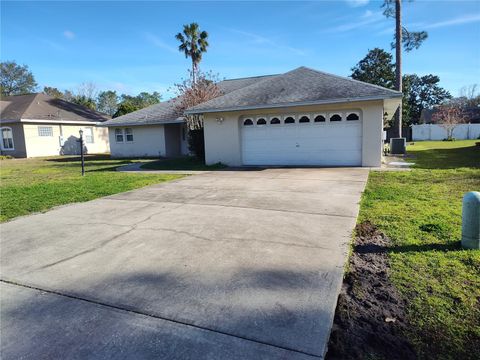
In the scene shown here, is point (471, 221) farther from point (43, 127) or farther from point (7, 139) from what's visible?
point (7, 139)

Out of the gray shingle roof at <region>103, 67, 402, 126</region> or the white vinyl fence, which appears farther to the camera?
the white vinyl fence

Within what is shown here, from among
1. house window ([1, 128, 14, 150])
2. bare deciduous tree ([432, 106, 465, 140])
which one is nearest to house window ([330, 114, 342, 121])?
house window ([1, 128, 14, 150])

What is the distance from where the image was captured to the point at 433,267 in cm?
373

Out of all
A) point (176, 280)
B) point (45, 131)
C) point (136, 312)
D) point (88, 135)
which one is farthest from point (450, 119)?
point (136, 312)

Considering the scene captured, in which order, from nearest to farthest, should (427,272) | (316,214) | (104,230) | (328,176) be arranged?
(427,272) < (104,230) < (316,214) < (328,176)

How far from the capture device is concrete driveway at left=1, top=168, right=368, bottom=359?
259cm

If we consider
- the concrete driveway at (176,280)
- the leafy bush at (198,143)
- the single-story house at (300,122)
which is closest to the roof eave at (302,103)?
the single-story house at (300,122)

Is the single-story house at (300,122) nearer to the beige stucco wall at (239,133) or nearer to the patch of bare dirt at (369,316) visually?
the beige stucco wall at (239,133)

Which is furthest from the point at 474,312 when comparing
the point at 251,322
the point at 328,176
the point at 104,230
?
the point at 328,176

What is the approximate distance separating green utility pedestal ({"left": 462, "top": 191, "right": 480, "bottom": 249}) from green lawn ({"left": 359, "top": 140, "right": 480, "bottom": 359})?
126mm

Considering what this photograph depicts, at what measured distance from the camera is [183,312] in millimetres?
2998

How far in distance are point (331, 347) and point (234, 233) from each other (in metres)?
2.86

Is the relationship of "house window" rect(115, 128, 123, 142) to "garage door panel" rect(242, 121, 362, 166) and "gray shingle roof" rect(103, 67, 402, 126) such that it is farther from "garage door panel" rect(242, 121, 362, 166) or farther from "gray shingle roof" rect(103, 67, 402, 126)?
"garage door panel" rect(242, 121, 362, 166)

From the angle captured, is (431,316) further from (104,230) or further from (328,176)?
(328,176)
